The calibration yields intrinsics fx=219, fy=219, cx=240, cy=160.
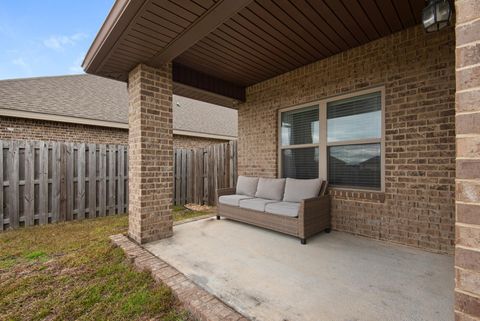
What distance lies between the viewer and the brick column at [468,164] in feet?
2.42

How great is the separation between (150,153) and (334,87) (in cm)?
342

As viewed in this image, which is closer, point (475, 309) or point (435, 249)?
point (475, 309)

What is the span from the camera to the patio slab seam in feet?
5.85

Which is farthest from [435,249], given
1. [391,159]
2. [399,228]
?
[391,159]

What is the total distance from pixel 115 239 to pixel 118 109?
6.42 metres

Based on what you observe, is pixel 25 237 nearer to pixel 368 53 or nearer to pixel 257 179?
pixel 257 179

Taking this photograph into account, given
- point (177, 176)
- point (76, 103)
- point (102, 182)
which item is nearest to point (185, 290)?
point (102, 182)

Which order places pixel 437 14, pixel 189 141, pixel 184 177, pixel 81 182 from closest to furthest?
pixel 437 14, pixel 81 182, pixel 184 177, pixel 189 141

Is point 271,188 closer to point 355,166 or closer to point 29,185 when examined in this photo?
point 355,166

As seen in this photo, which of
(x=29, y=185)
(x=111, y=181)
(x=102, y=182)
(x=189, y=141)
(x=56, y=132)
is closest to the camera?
(x=29, y=185)

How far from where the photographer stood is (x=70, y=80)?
339 inches

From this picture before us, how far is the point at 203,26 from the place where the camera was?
2.58 metres

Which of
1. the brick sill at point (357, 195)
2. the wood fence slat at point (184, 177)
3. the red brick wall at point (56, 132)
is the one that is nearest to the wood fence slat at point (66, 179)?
the wood fence slat at point (184, 177)

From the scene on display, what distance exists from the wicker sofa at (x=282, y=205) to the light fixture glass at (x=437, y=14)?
8.15 feet
